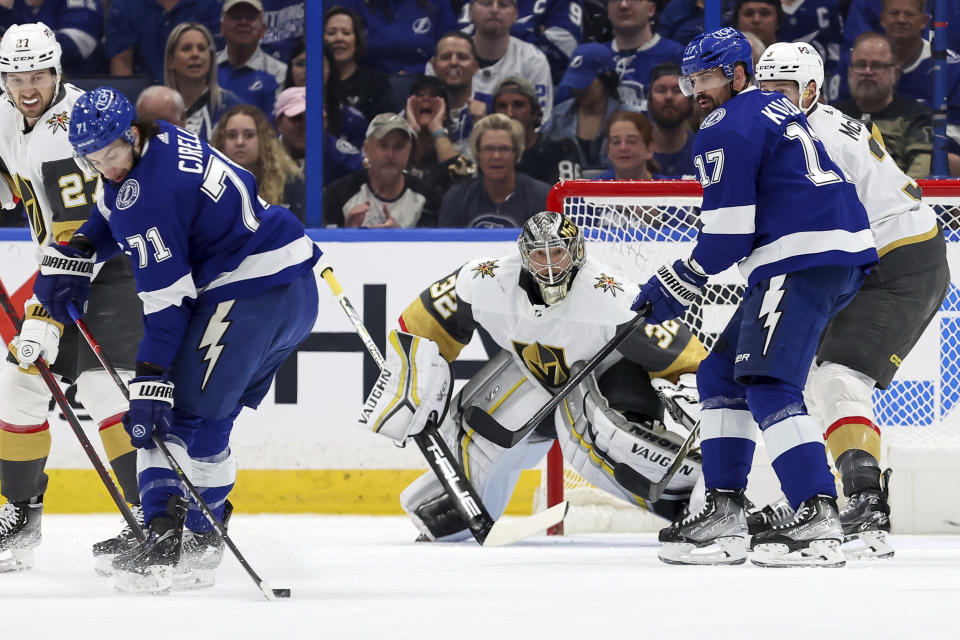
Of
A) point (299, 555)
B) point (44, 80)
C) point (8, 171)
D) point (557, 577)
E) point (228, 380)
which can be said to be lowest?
point (299, 555)

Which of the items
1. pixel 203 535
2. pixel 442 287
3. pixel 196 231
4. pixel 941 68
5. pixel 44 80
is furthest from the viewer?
pixel 941 68

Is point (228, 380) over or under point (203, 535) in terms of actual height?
over

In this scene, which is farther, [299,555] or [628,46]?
[628,46]

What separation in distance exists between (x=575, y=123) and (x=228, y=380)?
2.86 meters

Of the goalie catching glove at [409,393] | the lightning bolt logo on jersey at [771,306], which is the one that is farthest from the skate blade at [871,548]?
the goalie catching glove at [409,393]

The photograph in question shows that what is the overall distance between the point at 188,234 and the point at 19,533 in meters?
0.97

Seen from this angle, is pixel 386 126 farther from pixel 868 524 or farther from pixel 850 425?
pixel 868 524

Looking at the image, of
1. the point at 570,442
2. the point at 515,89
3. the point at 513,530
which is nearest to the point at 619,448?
the point at 570,442

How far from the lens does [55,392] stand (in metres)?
3.36

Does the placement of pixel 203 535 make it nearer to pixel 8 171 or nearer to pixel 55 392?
pixel 55 392

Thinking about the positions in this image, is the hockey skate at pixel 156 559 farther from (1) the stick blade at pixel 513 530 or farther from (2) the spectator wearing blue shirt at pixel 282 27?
(2) the spectator wearing blue shirt at pixel 282 27

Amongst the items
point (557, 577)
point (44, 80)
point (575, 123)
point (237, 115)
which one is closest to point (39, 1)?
point (237, 115)

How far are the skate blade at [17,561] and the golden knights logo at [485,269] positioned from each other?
53.3 inches

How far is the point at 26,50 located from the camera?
3.37 metres
